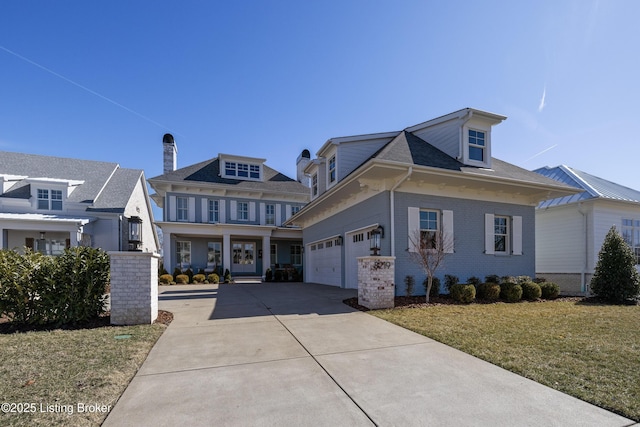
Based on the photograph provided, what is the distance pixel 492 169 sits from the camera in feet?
37.6

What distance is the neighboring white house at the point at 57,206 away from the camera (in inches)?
591

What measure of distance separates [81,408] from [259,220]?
18.0 metres

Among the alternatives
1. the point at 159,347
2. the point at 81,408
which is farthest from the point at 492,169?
the point at 81,408

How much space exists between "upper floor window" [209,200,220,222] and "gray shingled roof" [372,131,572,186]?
12.2m

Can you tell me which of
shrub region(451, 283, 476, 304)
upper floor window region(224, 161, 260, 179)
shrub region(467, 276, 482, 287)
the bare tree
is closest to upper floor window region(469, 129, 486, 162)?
the bare tree

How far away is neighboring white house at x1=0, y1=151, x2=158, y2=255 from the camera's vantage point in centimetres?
1502

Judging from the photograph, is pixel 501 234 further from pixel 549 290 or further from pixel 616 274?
pixel 616 274

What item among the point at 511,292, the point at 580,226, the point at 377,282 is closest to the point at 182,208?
the point at 377,282

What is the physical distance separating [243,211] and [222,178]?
105 inches

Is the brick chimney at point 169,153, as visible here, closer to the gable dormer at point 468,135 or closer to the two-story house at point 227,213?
the two-story house at point 227,213

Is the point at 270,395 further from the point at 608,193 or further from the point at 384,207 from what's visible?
the point at 608,193

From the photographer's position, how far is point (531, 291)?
9469mm

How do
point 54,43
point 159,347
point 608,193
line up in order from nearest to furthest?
point 159,347
point 54,43
point 608,193

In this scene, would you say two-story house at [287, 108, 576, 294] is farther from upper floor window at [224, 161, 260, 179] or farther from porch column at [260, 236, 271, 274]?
upper floor window at [224, 161, 260, 179]
